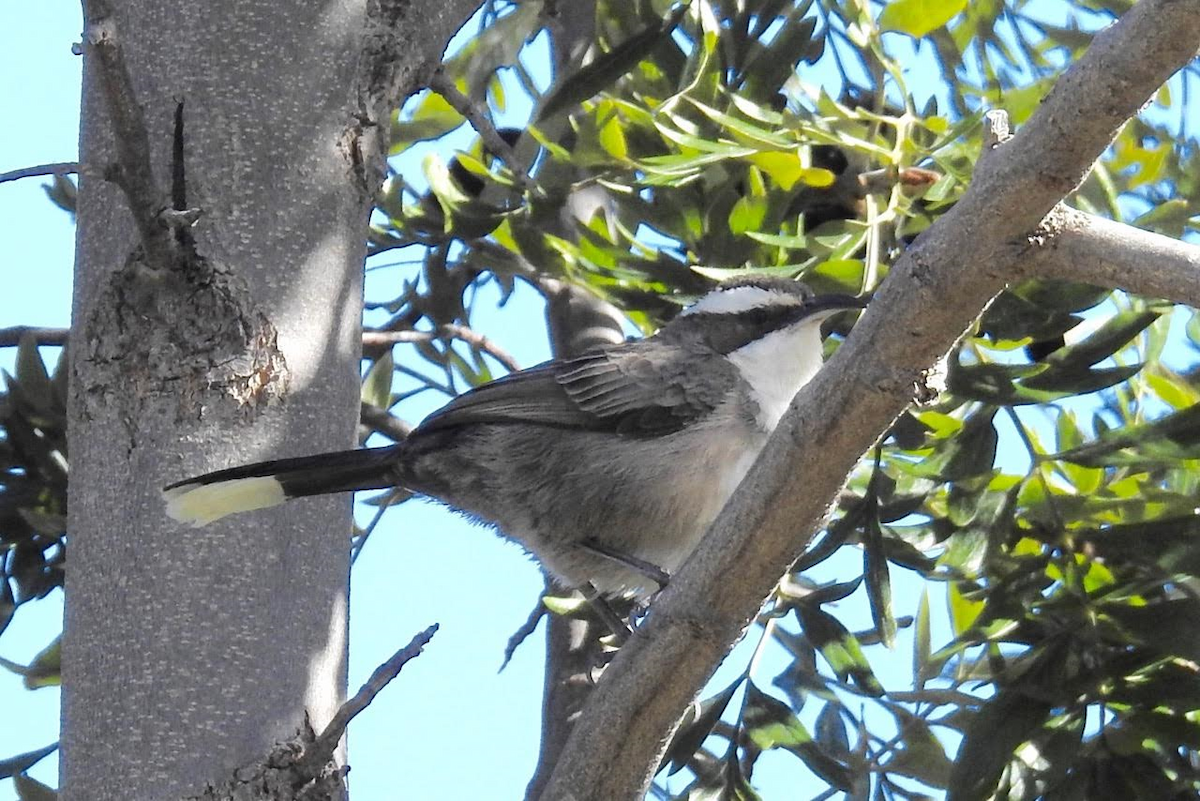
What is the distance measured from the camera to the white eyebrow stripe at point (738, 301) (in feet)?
11.7

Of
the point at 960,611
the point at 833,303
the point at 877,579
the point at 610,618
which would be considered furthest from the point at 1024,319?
the point at 610,618

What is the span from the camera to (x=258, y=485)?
2.58 m

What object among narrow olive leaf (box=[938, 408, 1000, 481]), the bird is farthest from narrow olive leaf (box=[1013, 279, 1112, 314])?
the bird

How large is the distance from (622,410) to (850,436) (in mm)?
1364

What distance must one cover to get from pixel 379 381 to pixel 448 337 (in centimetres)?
22

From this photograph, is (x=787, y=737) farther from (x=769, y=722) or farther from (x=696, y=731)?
(x=696, y=731)

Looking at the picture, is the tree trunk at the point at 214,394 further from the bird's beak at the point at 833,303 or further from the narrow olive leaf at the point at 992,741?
the narrow olive leaf at the point at 992,741

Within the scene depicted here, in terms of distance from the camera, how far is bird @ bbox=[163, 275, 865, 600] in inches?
132

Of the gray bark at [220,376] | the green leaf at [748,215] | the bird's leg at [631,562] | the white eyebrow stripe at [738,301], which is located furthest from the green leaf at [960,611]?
the gray bark at [220,376]

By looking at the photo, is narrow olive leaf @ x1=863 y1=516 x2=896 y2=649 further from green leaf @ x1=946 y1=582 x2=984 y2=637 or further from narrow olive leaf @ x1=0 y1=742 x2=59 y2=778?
narrow olive leaf @ x1=0 y1=742 x2=59 y2=778

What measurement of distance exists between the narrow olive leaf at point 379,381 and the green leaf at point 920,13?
1.47 metres

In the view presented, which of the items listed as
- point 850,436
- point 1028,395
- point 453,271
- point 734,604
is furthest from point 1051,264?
point 453,271

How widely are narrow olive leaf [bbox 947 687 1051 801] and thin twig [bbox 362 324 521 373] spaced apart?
147 centimetres

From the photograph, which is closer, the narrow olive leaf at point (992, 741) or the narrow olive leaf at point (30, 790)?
the narrow olive leaf at point (992, 741)
